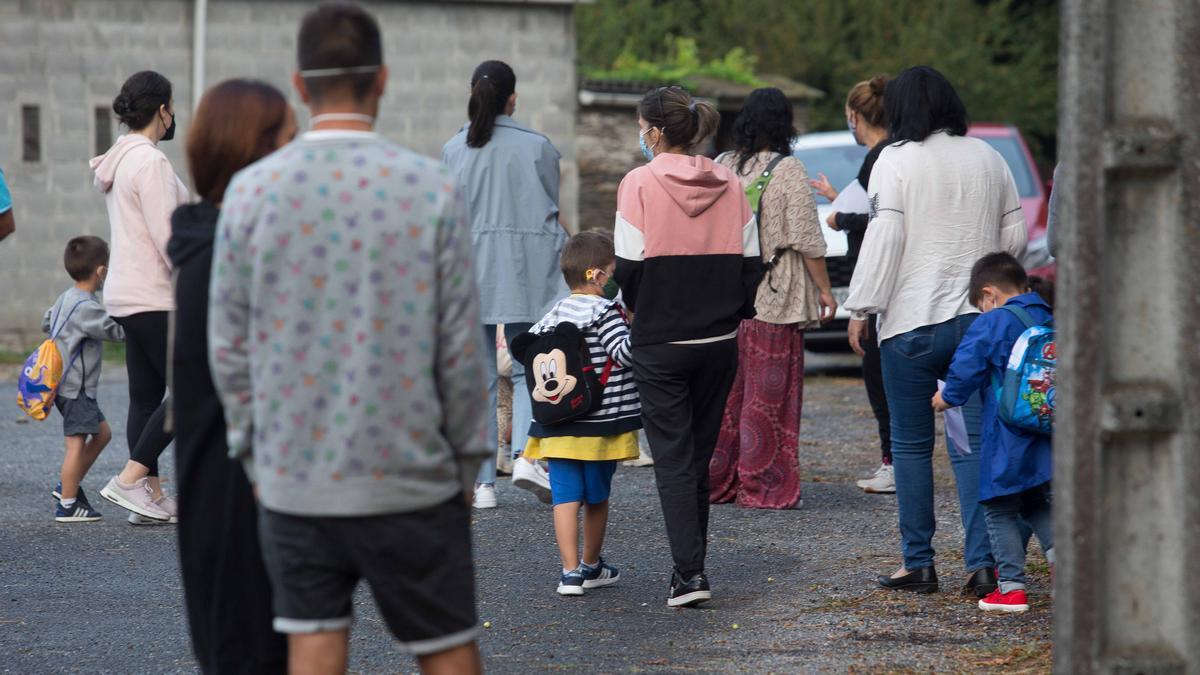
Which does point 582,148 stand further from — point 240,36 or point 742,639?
point 742,639

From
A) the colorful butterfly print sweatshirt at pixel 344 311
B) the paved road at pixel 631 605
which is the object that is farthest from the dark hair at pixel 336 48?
the paved road at pixel 631 605

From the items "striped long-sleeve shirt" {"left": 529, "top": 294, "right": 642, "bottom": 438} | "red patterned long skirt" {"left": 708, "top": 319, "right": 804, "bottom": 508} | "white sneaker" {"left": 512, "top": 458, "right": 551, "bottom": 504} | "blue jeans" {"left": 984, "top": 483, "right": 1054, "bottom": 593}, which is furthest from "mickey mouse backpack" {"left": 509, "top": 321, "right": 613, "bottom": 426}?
"red patterned long skirt" {"left": 708, "top": 319, "right": 804, "bottom": 508}

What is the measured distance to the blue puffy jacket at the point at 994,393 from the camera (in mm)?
5555

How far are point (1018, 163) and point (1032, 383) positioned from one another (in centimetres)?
1068

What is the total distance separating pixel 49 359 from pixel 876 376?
409cm

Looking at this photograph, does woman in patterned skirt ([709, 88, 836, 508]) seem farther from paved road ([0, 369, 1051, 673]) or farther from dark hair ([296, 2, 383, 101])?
dark hair ([296, 2, 383, 101])

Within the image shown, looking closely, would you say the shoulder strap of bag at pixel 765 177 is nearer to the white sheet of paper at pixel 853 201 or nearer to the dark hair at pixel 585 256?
the white sheet of paper at pixel 853 201

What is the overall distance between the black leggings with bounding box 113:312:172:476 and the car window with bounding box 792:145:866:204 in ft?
26.3

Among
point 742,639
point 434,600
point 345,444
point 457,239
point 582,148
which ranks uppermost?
point 582,148

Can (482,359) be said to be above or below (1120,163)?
below

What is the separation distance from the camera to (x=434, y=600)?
11.1ft

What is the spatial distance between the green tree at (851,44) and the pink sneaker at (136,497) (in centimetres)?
1930

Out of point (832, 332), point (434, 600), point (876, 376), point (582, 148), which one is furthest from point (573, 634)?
point (582, 148)

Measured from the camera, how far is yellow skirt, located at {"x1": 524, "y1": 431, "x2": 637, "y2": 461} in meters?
6.15
